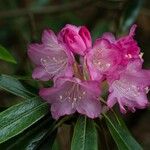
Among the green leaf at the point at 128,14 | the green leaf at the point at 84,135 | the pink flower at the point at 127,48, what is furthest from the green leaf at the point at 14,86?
the green leaf at the point at 128,14

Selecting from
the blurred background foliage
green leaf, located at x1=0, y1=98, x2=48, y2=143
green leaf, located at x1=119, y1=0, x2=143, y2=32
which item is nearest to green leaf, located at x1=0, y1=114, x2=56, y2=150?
green leaf, located at x1=0, y1=98, x2=48, y2=143

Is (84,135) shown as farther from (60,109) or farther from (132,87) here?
(132,87)

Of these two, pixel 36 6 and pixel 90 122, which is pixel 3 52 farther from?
pixel 36 6

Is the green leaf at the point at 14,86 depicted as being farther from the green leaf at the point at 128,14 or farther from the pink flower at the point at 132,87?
the green leaf at the point at 128,14

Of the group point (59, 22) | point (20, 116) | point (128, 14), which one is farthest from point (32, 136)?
point (59, 22)

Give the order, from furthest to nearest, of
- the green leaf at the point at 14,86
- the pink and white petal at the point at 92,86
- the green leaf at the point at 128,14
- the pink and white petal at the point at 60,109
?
the green leaf at the point at 128,14
the green leaf at the point at 14,86
the pink and white petal at the point at 60,109
the pink and white petal at the point at 92,86

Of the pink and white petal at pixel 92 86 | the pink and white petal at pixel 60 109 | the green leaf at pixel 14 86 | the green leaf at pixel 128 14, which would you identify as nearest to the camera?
the pink and white petal at pixel 92 86

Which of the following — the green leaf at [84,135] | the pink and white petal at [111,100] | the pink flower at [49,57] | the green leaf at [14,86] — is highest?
the pink flower at [49,57]
